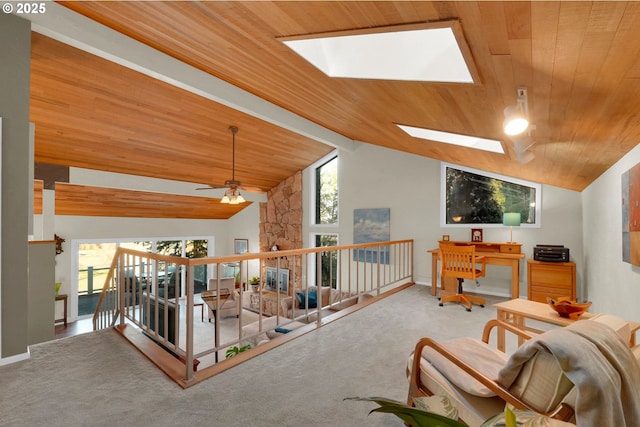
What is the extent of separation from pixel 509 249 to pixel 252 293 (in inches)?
239

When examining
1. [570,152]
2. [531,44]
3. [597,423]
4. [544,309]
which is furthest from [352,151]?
[597,423]

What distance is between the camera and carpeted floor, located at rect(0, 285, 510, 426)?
5.81 ft

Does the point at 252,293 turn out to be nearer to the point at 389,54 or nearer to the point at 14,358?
the point at 14,358

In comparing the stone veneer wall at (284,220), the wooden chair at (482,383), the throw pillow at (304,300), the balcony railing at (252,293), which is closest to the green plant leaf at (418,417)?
the wooden chair at (482,383)

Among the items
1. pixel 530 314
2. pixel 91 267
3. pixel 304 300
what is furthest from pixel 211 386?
pixel 91 267

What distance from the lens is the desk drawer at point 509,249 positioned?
15.0 feet

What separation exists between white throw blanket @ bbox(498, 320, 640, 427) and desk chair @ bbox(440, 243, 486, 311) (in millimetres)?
2952

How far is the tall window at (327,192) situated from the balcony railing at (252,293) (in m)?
0.93

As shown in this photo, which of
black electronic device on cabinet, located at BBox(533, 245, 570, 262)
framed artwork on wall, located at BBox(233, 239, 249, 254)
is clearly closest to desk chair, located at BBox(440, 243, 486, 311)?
black electronic device on cabinet, located at BBox(533, 245, 570, 262)

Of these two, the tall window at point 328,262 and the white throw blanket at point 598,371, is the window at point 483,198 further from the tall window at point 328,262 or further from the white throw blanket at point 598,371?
the white throw blanket at point 598,371

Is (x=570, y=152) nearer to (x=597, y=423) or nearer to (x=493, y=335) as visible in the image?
(x=493, y=335)

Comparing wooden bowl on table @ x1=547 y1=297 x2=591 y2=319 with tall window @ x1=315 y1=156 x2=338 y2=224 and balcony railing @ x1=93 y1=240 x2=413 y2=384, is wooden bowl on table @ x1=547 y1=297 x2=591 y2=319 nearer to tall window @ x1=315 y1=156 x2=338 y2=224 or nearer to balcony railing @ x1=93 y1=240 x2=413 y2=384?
balcony railing @ x1=93 y1=240 x2=413 y2=384

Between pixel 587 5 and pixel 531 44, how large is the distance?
293mm

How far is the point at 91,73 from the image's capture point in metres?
3.32
